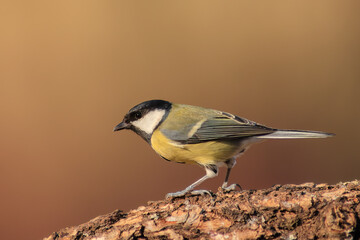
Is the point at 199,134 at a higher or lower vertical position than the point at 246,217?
higher

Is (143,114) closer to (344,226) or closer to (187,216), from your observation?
(187,216)

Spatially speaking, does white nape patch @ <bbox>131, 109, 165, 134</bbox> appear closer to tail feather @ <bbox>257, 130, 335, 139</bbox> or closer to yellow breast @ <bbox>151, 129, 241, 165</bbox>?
yellow breast @ <bbox>151, 129, 241, 165</bbox>

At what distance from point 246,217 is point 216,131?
80cm

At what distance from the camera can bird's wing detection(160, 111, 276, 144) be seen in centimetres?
224

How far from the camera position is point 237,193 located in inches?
67.2

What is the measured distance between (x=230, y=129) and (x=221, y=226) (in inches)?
31.9

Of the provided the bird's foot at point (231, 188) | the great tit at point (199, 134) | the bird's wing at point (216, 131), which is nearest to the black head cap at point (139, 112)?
the great tit at point (199, 134)

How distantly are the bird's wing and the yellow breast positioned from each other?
0.03 metres

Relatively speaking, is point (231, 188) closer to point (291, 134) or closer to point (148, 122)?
point (291, 134)

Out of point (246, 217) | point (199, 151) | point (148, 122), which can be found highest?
point (148, 122)

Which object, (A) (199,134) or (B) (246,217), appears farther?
(A) (199,134)

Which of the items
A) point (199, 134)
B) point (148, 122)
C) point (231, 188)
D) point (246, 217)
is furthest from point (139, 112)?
point (246, 217)

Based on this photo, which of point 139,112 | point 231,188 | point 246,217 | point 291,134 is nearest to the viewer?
point 246,217

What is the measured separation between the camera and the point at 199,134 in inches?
89.6
